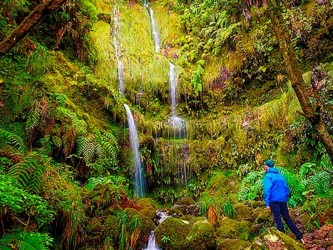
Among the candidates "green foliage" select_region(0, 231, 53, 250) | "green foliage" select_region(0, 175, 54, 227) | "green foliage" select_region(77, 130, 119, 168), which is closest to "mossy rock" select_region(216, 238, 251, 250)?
"green foliage" select_region(0, 175, 54, 227)

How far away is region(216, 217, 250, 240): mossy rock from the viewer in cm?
530

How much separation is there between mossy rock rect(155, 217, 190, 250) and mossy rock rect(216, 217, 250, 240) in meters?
0.58

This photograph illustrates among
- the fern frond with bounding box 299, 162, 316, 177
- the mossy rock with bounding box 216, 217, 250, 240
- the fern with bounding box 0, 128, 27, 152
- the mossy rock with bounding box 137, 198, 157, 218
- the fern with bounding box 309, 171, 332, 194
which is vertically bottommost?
the mossy rock with bounding box 216, 217, 250, 240

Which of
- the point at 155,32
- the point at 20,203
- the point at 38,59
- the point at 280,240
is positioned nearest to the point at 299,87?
the point at 280,240

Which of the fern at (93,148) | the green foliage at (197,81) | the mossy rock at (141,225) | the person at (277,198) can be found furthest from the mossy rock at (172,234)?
the green foliage at (197,81)

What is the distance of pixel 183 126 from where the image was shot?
10914mm

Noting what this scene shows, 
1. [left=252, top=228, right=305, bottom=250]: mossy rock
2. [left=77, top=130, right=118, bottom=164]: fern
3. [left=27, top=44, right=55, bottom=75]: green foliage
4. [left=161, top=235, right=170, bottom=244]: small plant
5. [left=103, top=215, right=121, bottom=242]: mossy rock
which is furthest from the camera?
[left=77, top=130, right=118, bottom=164]: fern

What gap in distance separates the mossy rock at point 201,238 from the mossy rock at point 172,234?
133mm

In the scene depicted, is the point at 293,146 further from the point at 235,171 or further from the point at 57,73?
the point at 57,73

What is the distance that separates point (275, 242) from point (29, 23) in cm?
368

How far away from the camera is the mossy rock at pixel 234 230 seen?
5.30 meters

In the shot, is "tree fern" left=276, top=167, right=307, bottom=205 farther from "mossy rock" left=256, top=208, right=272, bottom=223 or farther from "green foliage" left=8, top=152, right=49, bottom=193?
"green foliage" left=8, top=152, right=49, bottom=193

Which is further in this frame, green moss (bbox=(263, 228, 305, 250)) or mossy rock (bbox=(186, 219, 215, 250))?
mossy rock (bbox=(186, 219, 215, 250))

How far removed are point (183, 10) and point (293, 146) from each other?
894cm
